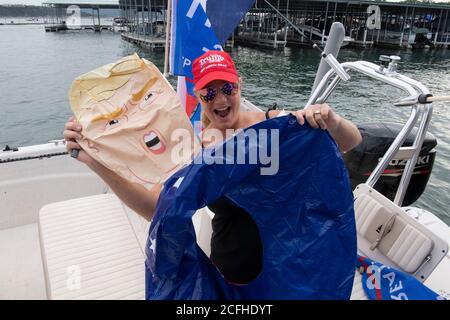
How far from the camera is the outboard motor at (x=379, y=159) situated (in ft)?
13.3

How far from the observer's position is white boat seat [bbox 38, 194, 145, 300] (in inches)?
104

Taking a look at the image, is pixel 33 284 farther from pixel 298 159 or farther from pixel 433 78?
pixel 433 78

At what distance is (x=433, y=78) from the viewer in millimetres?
26141

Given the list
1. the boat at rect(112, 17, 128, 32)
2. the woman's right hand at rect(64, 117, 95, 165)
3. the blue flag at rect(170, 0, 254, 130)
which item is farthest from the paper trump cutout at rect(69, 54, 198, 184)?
the boat at rect(112, 17, 128, 32)

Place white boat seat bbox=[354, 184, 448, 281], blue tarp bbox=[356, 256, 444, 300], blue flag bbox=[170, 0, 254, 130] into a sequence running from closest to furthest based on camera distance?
blue tarp bbox=[356, 256, 444, 300] < white boat seat bbox=[354, 184, 448, 281] < blue flag bbox=[170, 0, 254, 130]

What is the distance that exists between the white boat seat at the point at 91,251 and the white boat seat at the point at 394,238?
1.92 meters

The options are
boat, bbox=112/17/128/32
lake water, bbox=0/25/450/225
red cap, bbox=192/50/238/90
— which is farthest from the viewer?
boat, bbox=112/17/128/32

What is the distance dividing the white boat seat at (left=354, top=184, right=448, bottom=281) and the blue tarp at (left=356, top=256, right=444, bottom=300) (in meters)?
0.14

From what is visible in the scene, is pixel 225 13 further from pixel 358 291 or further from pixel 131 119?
pixel 358 291

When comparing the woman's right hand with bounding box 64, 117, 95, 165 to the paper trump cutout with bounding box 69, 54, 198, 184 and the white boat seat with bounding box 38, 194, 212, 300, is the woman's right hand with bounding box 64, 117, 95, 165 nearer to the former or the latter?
the paper trump cutout with bounding box 69, 54, 198, 184

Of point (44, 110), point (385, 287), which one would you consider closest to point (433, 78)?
point (44, 110)

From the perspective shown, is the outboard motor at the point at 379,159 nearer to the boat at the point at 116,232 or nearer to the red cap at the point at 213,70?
the boat at the point at 116,232

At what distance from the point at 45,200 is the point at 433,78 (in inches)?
1143

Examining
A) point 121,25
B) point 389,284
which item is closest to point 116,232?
point 389,284
